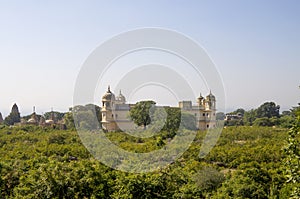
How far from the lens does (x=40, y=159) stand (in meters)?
14.8

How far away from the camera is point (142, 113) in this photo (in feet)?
105

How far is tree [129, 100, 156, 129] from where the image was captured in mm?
28641

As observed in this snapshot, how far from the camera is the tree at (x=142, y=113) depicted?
28641 mm

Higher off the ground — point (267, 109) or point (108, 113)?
point (267, 109)

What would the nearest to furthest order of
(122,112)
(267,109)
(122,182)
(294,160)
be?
(294,160), (122,182), (122,112), (267,109)

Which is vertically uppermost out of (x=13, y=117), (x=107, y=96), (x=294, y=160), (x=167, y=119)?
(x=107, y=96)

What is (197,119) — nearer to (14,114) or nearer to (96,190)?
(96,190)

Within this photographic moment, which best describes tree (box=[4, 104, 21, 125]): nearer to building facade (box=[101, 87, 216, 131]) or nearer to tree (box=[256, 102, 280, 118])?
building facade (box=[101, 87, 216, 131])

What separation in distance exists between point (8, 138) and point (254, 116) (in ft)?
138

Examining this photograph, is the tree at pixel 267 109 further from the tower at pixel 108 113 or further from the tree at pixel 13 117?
the tree at pixel 13 117

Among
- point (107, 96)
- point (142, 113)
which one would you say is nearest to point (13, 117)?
point (107, 96)

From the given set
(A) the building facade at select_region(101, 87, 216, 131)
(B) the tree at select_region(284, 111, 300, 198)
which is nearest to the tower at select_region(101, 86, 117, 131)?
(A) the building facade at select_region(101, 87, 216, 131)

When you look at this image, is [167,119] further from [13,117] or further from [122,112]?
[13,117]

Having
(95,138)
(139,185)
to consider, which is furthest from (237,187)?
(95,138)
